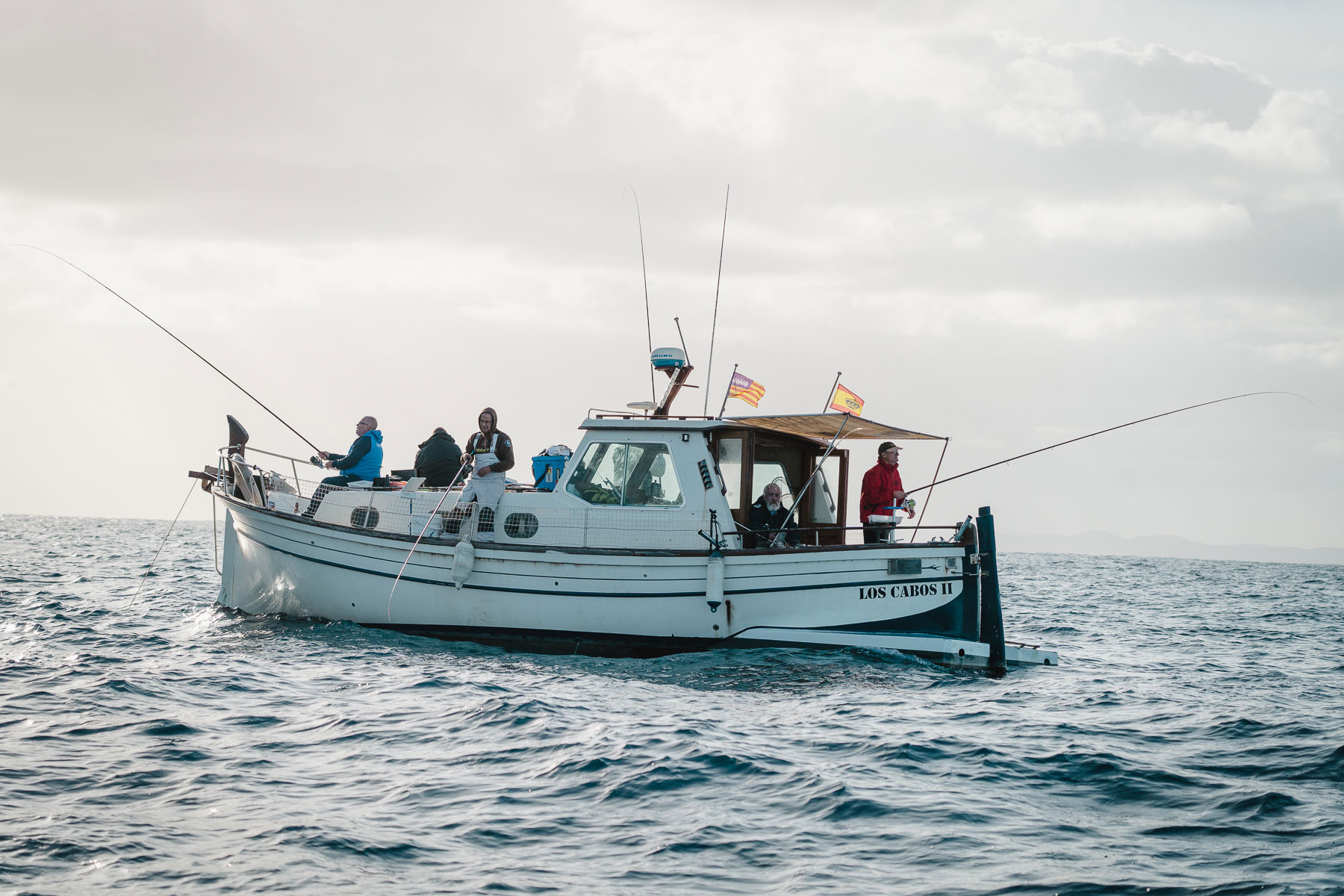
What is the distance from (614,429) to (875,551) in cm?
369

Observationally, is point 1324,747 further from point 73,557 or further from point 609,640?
point 73,557

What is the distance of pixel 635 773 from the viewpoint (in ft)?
25.6

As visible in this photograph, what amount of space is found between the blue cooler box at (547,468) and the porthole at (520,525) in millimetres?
1112

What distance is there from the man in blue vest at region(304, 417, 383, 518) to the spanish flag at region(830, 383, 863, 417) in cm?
673

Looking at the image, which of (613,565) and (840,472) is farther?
(840,472)

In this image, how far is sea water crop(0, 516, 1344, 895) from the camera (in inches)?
233

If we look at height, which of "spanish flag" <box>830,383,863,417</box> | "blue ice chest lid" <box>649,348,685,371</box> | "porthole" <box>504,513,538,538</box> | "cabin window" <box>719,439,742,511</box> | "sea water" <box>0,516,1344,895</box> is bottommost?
"sea water" <box>0,516,1344,895</box>

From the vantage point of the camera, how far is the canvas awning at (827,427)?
13.7 m

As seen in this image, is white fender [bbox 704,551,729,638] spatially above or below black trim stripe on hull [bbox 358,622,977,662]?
above

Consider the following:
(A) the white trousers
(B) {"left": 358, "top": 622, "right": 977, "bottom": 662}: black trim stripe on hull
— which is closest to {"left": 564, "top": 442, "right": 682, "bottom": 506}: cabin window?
(A) the white trousers

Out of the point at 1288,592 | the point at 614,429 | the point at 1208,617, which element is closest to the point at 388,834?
the point at 614,429

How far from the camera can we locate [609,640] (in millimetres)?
13531

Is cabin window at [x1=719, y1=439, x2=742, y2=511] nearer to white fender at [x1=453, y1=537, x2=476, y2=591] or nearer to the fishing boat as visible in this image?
the fishing boat

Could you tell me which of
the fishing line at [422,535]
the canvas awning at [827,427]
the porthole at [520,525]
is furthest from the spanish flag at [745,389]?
the fishing line at [422,535]
